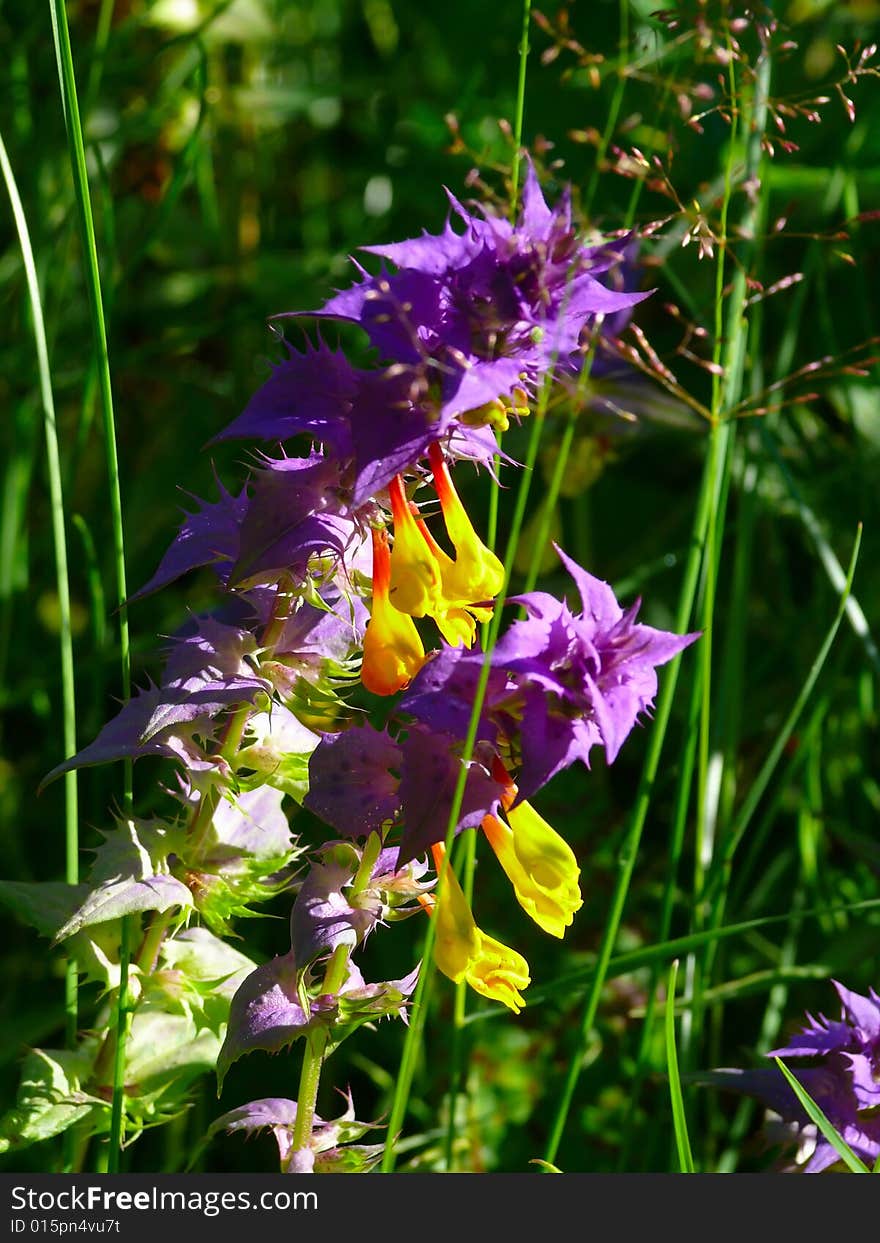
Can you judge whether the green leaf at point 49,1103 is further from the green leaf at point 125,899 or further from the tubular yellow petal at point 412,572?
the tubular yellow petal at point 412,572

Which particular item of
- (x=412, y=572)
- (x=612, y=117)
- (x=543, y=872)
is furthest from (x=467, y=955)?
(x=612, y=117)

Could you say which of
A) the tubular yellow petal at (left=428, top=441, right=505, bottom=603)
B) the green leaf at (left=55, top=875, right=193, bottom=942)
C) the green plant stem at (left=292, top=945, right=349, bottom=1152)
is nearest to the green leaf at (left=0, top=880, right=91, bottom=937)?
the green leaf at (left=55, top=875, right=193, bottom=942)

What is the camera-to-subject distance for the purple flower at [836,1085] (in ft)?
1.90

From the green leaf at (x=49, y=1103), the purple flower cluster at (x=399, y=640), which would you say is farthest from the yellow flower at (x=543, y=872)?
the green leaf at (x=49, y=1103)

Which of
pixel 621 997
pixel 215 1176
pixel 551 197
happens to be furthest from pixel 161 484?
pixel 215 1176

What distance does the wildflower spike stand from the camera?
48 centimetres

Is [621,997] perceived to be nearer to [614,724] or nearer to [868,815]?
[868,815]

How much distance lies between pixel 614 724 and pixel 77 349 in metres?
0.84

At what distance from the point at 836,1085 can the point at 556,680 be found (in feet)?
0.98

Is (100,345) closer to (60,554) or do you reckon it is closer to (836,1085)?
(60,554)

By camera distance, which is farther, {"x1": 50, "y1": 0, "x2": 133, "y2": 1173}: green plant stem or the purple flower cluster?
{"x1": 50, "y1": 0, "x2": 133, "y2": 1173}: green plant stem

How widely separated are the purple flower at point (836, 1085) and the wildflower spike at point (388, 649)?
0.27 meters

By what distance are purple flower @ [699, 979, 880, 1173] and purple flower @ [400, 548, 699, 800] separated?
0.23m

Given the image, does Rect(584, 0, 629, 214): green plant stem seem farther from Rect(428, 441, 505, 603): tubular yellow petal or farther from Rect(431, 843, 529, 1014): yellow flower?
Rect(431, 843, 529, 1014): yellow flower
